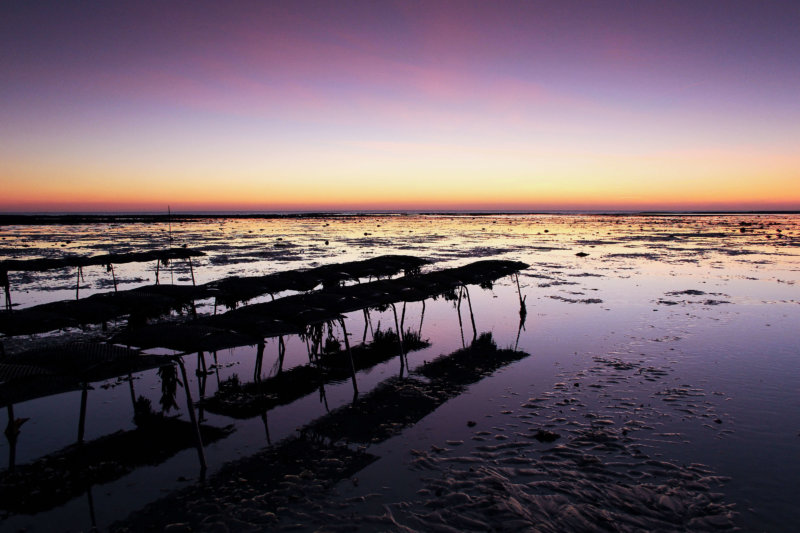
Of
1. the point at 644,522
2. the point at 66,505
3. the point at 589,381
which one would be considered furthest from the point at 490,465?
the point at 66,505

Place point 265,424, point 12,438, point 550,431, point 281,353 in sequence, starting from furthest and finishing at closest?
1. point 281,353
2. point 265,424
3. point 550,431
4. point 12,438

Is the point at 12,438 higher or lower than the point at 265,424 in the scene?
higher

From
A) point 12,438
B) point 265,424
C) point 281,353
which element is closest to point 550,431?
point 265,424

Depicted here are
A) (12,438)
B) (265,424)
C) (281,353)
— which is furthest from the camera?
(281,353)

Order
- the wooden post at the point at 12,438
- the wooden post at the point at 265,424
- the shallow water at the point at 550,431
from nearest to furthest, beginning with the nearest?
1. the shallow water at the point at 550,431
2. the wooden post at the point at 12,438
3. the wooden post at the point at 265,424

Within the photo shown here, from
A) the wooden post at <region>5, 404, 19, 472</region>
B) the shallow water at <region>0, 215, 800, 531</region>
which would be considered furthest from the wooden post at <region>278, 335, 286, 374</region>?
the wooden post at <region>5, 404, 19, 472</region>

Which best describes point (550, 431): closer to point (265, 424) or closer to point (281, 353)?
point (265, 424)

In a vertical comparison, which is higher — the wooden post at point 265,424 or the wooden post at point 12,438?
the wooden post at point 12,438

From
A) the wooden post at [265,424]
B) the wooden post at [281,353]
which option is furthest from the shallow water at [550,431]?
the wooden post at [281,353]

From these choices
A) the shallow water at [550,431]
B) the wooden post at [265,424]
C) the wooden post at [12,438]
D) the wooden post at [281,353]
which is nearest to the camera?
the shallow water at [550,431]

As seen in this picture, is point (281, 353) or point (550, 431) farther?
point (281, 353)

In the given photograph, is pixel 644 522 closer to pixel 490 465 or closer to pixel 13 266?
pixel 490 465

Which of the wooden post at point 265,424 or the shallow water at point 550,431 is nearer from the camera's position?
the shallow water at point 550,431

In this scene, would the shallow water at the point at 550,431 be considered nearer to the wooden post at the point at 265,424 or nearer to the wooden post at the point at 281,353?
the wooden post at the point at 265,424
